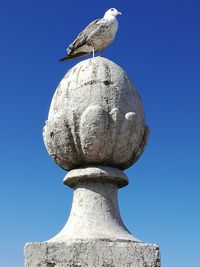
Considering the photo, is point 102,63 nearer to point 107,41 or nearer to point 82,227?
point 107,41

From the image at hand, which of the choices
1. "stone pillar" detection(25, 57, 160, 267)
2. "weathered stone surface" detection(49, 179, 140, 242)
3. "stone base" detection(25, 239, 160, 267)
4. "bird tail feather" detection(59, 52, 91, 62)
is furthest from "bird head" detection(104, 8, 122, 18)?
"stone base" detection(25, 239, 160, 267)

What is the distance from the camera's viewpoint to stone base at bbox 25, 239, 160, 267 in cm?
390

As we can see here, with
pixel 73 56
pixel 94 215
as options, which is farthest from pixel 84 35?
pixel 94 215

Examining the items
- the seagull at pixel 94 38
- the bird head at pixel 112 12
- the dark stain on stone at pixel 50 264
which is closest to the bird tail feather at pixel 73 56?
the seagull at pixel 94 38

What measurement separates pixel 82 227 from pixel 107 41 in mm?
2637

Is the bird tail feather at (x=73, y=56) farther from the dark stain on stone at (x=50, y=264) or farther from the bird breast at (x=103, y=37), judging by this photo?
the dark stain on stone at (x=50, y=264)

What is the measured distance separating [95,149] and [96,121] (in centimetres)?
30

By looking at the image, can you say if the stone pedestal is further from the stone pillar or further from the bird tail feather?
the bird tail feather

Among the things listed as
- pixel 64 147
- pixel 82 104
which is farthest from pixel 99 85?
pixel 64 147

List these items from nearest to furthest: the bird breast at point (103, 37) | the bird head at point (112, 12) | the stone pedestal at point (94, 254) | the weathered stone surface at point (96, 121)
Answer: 1. the stone pedestal at point (94, 254)
2. the weathered stone surface at point (96, 121)
3. the bird breast at point (103, 37)
4. the bird head at point (112, 12)

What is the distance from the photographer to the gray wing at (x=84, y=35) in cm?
558

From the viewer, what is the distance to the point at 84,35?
18.5ft

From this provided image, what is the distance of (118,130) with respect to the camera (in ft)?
14.2

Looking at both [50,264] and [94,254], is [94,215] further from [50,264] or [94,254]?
[50,264]
